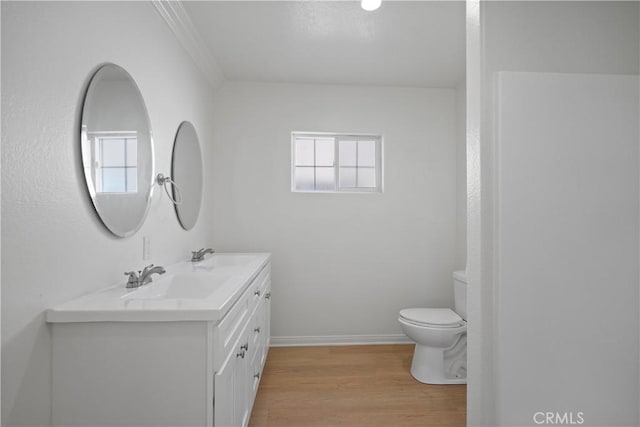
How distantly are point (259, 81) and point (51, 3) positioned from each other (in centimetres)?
194

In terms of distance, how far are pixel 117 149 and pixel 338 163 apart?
1994 millimetres

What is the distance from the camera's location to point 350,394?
209cm

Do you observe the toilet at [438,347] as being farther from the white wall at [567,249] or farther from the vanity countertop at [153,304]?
the vanity countertop at [153,304]

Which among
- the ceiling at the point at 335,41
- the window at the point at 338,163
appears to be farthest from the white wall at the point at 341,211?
the ceiling at the point at 335,41

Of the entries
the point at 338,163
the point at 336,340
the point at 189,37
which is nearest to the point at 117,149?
the point at 189,37

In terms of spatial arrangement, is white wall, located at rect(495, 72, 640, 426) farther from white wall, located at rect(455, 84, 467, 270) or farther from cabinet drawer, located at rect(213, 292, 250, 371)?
white wall, located at rect(455, 84, 467, 270)

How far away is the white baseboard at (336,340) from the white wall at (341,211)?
1 centimetres

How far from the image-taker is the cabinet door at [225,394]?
42.8 inches

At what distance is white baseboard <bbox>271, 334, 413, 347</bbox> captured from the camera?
2891mm

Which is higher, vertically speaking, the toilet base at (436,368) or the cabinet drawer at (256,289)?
the cabinet drawer at (256,289)

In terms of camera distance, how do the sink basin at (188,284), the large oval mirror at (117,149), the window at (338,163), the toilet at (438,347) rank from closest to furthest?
the large oval mirror at (117,149) → the sink basin at (188,284) → the toilet at (438,347) → the window at (338,163)

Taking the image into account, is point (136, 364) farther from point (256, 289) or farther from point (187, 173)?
point (187, 173)

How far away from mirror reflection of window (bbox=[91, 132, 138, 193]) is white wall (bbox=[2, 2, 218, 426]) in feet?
0.32

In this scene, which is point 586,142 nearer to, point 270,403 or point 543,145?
point 543,145
